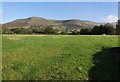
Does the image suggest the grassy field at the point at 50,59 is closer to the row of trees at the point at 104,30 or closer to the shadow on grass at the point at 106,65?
the shadow on grass at the point at 106,65

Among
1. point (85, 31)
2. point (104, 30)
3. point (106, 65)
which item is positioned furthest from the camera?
point (85, 31)

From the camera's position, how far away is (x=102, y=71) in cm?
1922

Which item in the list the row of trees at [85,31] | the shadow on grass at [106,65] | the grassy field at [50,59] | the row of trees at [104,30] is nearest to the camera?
the shadow on grass at [106,65]

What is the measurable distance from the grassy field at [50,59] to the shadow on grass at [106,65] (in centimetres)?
13

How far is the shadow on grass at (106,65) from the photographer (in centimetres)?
1844

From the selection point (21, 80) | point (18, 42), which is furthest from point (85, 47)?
point (21, 80)

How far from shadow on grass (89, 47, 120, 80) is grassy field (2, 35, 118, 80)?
0.13 m

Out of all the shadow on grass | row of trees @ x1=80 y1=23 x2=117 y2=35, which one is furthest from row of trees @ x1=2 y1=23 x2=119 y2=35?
the shadow on grass

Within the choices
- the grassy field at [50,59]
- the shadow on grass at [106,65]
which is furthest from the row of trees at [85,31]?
the shadow on grass at [106,65]

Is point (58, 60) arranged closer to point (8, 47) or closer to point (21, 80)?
point (21, 80)

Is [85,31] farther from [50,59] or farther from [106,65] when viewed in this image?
[106,65]

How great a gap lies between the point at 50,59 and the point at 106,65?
4172 millimetres

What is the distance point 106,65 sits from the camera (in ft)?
66.7

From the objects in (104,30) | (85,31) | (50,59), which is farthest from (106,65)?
(85,31)
